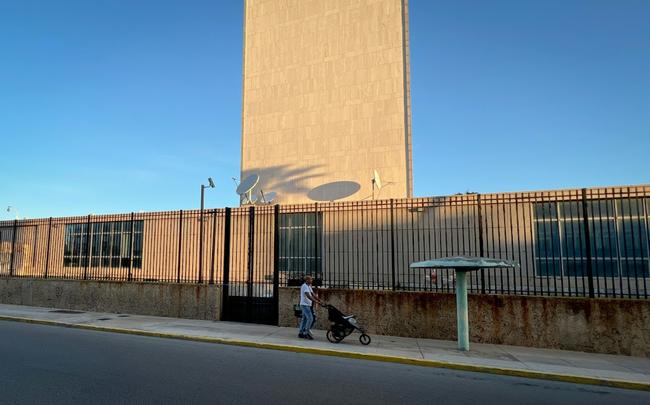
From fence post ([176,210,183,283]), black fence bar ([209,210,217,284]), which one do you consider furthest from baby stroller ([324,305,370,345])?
fence post ([176,210,183,283])

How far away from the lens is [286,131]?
3997cm

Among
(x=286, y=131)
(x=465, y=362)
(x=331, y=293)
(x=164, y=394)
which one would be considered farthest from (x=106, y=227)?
(x=286, y=131)

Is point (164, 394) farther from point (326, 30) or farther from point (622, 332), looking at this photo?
point (326, 30)

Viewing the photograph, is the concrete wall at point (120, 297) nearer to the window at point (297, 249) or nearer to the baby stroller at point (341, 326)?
the window at point (297, 249)

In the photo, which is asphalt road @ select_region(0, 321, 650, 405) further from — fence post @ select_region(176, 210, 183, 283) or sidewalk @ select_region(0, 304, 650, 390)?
fence post @ select_region(176, 210, 183, 283)

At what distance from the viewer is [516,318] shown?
1084cm

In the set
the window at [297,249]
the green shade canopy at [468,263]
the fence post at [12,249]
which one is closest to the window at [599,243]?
the green shade canopy at [468,263]

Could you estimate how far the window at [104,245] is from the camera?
17.1 m

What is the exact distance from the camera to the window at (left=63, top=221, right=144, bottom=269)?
1706cm

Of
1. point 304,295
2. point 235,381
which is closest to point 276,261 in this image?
point 304,295

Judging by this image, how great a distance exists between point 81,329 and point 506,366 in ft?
38.0

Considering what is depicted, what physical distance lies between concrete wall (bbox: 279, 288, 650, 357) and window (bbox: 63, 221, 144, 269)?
896 centimetres

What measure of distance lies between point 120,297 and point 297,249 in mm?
6880

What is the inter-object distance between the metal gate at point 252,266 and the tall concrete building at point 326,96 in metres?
21.9
